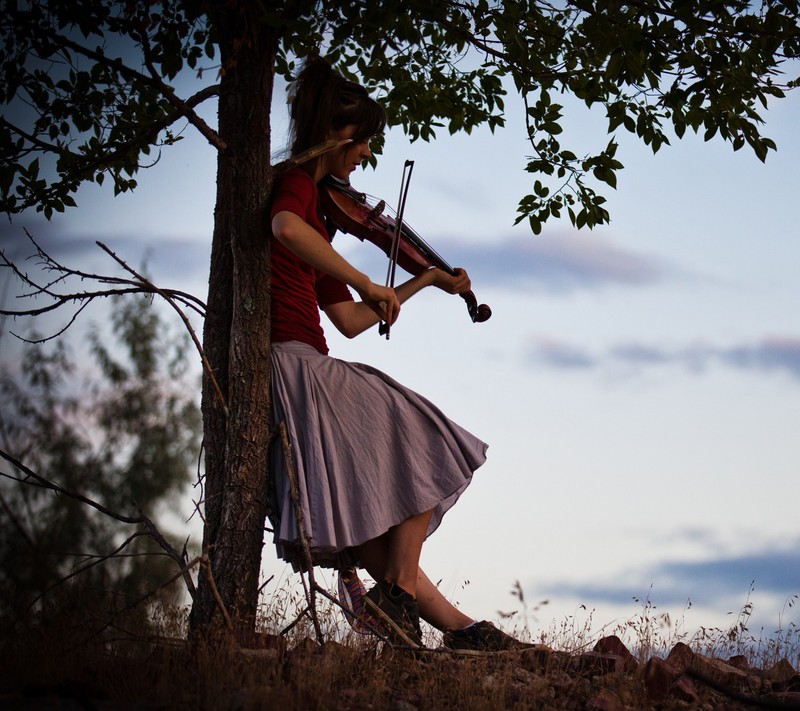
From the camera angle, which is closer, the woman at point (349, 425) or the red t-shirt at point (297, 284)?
the woman at point (349, 425)

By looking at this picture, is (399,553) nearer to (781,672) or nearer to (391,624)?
(391,624)

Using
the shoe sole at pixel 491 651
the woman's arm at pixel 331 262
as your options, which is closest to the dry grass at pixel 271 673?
the shoe sole at pixel 491 651

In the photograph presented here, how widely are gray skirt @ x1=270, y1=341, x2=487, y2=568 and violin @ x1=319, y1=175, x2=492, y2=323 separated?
0.63 m

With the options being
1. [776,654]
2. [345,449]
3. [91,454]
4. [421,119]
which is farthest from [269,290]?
[776,654]

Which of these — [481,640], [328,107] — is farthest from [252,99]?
[481,640]

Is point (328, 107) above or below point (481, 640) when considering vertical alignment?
above

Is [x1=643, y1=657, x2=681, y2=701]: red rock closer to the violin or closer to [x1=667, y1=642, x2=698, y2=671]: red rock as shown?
[x1=667, y1=642, x2=698, y2=671]: red rock

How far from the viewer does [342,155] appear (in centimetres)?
501

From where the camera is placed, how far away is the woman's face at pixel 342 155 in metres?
5.00

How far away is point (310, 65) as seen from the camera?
16.7 feet

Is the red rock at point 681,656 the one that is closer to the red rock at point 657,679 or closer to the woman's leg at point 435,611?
the red rock at point 657,679

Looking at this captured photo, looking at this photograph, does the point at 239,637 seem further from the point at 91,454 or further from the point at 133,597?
the point at 91,454

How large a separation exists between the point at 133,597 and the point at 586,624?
96.5 inches

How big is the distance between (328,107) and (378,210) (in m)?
0.57
